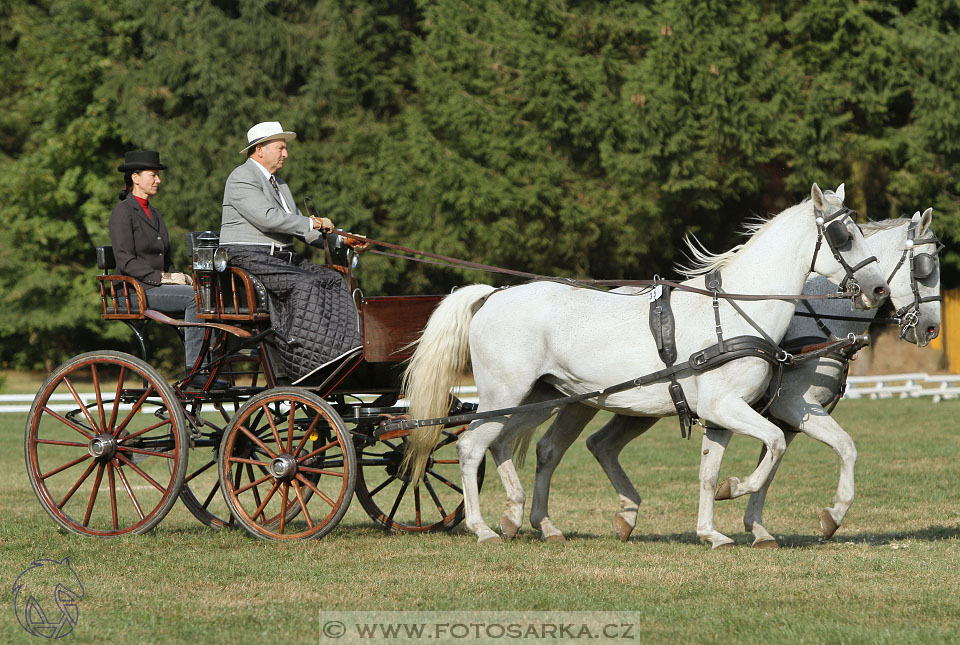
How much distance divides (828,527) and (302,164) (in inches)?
916

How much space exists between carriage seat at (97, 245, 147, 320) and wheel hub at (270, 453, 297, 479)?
1.46 meters

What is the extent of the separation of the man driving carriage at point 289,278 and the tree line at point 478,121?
51.6 ft

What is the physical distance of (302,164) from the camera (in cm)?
2927

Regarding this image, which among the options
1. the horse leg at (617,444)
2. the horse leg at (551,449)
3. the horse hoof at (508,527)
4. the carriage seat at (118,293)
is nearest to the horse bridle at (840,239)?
the horse leg at (617,444)

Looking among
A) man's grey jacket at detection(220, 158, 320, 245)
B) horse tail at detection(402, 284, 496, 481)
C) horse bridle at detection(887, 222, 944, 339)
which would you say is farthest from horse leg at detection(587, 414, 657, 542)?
man's grey jacket at detection(220, 158, 320, 245)

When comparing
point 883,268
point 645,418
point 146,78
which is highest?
point 146,78

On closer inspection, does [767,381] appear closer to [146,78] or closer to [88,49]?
[146,78]

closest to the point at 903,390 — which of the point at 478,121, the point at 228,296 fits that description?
the point at 478,121

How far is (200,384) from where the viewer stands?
334 inches

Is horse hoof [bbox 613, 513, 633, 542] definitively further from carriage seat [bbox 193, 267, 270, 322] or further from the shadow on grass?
carriage seat [bbox 193, 267, 270, 322]

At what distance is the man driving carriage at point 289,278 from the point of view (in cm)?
780

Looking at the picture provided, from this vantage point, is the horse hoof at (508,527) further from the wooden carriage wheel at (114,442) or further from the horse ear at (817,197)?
the horse ear at (817,197)

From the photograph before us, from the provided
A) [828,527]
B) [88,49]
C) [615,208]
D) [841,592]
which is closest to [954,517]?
[828,527]

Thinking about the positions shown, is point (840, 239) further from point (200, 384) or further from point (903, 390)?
Answer: point (903, 390)
